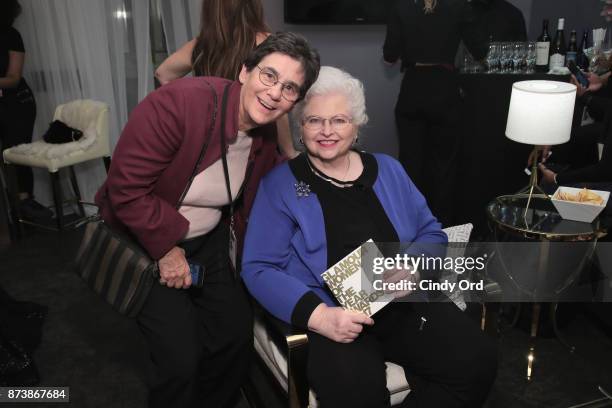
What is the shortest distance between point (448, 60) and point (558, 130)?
132 centimetres

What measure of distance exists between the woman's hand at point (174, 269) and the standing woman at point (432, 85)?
2307 millimetres

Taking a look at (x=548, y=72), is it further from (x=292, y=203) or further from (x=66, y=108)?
(x=66, y=108)

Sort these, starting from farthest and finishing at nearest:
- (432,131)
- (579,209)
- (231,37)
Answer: (432,131)
(579,209)
(231,37)

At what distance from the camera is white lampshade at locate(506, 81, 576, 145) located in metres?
2.22

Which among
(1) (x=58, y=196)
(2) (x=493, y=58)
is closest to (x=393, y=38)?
(2) (x=493, y=58)

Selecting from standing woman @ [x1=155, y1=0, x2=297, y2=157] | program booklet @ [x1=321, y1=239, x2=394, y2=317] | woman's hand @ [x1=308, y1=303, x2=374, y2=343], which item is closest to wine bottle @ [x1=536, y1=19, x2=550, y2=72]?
standing woman @ [x1=155, y1=0, x2=297, y2=157]

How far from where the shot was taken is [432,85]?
3402mm

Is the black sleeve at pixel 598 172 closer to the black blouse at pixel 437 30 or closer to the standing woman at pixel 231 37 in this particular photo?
the black blouse at pixel 437 30

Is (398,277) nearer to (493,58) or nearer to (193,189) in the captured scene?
(193,189)

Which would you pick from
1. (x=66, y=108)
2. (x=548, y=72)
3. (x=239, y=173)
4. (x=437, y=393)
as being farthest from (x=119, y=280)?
(x=548, y=72)

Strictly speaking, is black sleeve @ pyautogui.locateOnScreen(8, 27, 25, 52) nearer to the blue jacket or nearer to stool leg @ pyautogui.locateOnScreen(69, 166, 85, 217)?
stool leg @ pyautogui.locateOnScreen(69, 166, 85, 217)

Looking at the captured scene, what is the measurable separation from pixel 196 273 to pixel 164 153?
411mm

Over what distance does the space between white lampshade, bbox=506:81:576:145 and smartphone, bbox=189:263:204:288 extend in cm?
157

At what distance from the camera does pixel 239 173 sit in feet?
5.55
